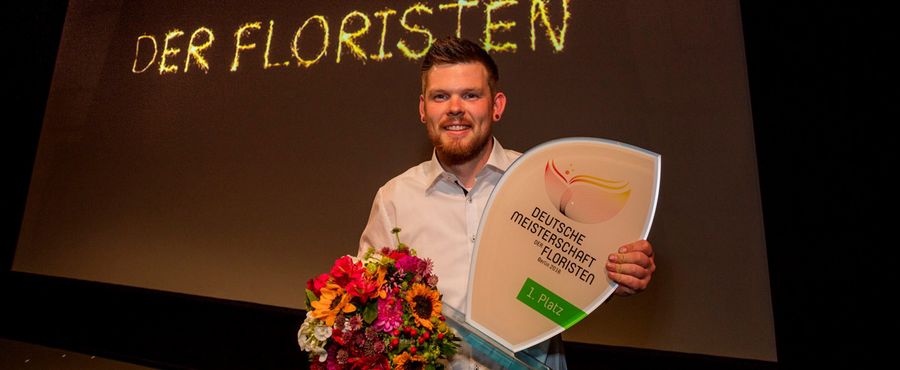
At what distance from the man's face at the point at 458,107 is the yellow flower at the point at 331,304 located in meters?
0.51

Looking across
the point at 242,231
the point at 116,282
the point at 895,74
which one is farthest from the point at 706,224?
the point at 116,282

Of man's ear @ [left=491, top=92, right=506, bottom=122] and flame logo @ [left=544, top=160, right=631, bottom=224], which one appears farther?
man's ear @ [left=491, top=92, right=506, bottom=122]

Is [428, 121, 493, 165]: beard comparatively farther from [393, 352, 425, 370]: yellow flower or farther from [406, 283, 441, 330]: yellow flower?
[393, 352, 425, 370]: yellow flower

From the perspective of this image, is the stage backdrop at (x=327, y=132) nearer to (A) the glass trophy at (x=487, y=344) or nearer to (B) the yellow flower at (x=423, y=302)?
(A) the glass trophy at (x=487, y=344)

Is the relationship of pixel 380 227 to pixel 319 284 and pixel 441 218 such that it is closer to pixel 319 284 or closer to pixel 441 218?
pixel 441 218

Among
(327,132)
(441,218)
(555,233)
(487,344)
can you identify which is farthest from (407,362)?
(327,132)

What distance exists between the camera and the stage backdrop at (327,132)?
2084 mm

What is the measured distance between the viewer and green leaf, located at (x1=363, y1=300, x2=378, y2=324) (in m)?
0.92

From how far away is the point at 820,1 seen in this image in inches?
62.0

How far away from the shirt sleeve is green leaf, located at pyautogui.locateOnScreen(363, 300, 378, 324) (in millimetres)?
461

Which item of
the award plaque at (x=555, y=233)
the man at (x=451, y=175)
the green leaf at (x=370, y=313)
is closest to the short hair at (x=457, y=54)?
the man at (x=451, y=175)

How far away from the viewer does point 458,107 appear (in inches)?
49.3

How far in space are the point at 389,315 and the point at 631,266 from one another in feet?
1.67

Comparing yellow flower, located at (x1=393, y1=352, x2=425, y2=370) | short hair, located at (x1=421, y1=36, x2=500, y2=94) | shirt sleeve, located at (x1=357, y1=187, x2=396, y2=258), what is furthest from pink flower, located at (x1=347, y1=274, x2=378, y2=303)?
short hair, located at (x1=421, y1=36, x2=500, y2=94)
